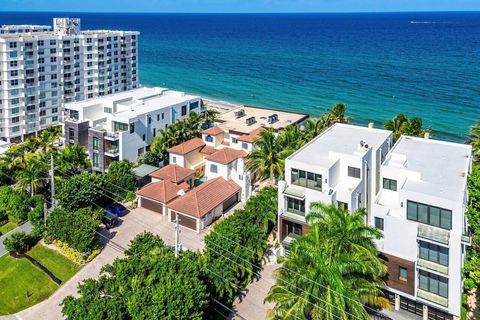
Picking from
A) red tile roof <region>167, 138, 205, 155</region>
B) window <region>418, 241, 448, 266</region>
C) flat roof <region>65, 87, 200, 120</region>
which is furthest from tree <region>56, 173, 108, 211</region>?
window <region>418, 241, 448, 266</region>

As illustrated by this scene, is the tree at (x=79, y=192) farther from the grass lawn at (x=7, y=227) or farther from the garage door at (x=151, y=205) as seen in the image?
the grass lawn at (x=7, y=227)

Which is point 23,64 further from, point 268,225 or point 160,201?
point 268,225

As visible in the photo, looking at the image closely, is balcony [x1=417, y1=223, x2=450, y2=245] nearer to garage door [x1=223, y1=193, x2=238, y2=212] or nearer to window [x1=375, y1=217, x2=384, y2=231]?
window [x1=375, y1=217, x2=384, y2=231]

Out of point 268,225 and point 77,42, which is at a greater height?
point 77,42

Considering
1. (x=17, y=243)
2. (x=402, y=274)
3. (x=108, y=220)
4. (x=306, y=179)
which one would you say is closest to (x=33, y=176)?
(x=17, y=243)

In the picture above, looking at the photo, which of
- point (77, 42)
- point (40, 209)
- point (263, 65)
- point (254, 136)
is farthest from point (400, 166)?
point (263, 65)

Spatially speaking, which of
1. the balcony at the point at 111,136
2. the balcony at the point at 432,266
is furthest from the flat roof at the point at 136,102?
the balcony at the point at 432,266
